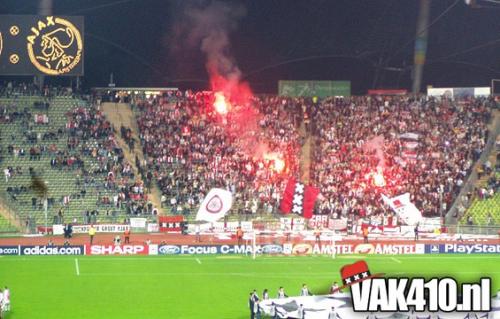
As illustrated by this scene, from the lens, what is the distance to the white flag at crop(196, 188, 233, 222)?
55281 mm

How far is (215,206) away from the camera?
55.8 metres

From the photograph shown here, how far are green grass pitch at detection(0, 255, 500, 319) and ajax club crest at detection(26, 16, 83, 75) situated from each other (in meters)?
17.8

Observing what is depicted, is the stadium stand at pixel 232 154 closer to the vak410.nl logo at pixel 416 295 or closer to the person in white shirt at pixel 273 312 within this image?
the person in white shirt at pixel 273 312

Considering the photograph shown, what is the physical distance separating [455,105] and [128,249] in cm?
2903

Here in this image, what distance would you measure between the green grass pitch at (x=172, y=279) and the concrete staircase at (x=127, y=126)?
1047 cm

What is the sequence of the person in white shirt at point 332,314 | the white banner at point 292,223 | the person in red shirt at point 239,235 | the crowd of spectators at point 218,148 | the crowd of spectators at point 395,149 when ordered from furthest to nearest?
1. the crowd of spectators at point 395,149
2. the crowd of spectators at point 218,148
3. the white banner at point 292,223
4. the person in red shirt at point 239,235
5. the person in white shirt at point 332,314

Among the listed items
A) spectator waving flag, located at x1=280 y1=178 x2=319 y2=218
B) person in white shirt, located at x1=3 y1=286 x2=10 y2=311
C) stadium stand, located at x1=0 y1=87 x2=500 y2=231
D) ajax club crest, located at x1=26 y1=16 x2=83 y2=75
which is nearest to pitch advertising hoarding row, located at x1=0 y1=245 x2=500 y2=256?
spectator waving flag, located at x1=280 y1=178 x2=319 y2=218

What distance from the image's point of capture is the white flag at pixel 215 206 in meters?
55.3

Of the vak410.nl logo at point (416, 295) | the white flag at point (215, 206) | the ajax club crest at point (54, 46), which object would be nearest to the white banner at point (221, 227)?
the white flag at point (215, 206)

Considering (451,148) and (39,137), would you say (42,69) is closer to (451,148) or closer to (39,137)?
(39,137)

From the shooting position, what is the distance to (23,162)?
6172cm

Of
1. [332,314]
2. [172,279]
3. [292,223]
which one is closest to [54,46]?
[292,223]

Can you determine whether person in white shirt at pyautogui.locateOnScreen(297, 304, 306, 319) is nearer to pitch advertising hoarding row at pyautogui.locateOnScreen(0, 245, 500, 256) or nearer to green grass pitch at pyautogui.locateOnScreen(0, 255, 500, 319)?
green grass pitch at pyautogui.locateOnScreen(0, 255, 500, 319)

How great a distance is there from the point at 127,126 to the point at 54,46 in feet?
23.2
